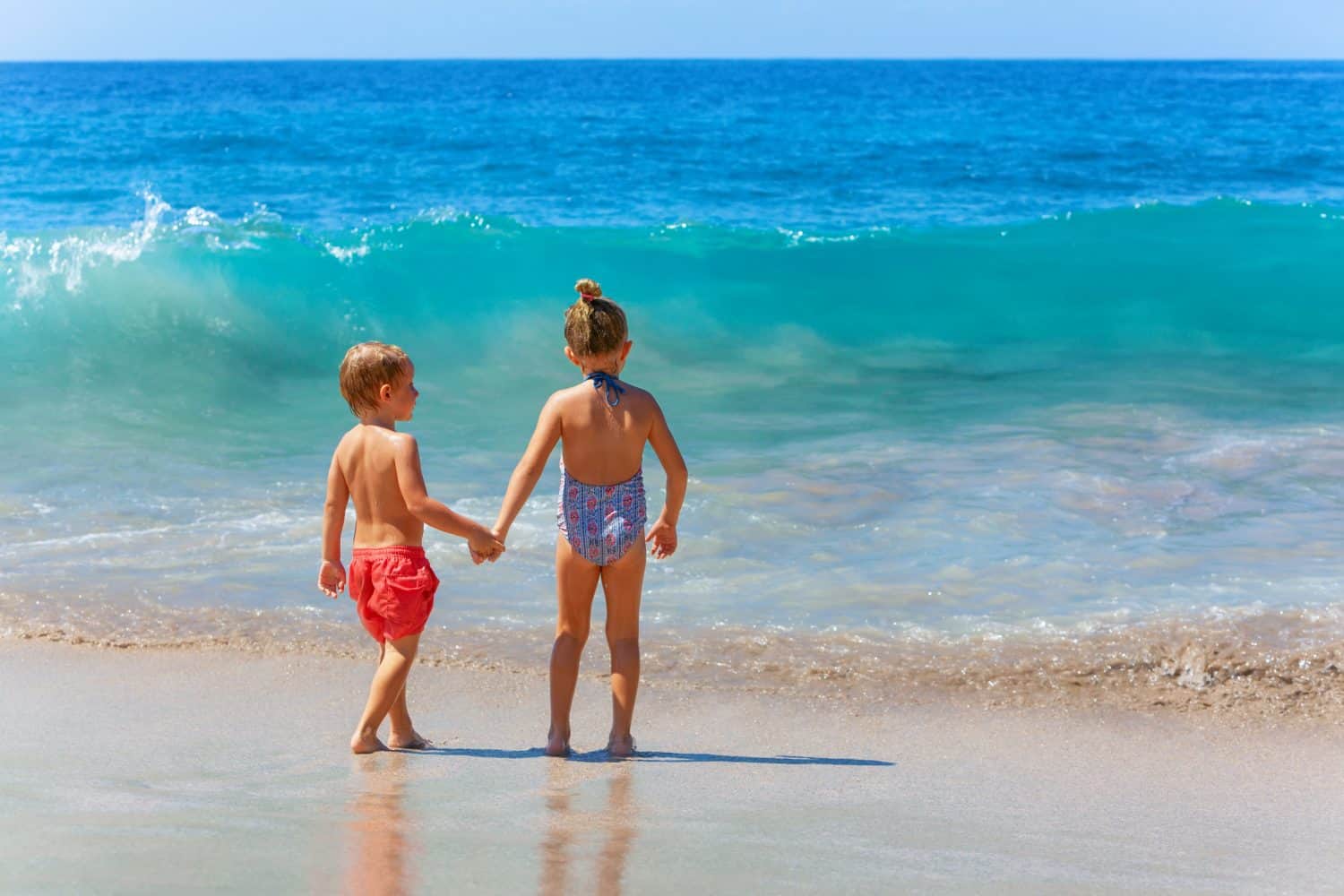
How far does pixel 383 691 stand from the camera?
3871mm

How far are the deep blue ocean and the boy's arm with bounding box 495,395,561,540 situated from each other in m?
1.40

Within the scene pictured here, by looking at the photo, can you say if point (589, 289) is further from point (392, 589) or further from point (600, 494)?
point (392, 589)

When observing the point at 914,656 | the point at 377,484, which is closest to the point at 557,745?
the point at 377,484

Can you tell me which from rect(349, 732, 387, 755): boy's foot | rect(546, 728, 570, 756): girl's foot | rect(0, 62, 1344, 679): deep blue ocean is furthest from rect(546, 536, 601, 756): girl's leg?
rect(0, 62, 1344, 679): deep blue ocean

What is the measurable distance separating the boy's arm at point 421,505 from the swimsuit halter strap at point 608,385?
20.5 inches

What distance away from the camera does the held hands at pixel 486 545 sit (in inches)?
152

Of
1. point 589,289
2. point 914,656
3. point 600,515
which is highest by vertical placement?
point 589,289

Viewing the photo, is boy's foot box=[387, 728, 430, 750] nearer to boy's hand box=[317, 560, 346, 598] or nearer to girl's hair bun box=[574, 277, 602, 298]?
boy's hand box=[317, 560, 346, 598]

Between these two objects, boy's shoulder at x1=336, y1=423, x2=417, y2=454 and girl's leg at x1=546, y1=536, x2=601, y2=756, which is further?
girl's leg at x1=546, y1=536, x2=601, y2=756

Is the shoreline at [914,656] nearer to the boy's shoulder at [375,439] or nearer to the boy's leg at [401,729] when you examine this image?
the boy's leg at [401,729]

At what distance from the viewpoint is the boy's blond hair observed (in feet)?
12.8

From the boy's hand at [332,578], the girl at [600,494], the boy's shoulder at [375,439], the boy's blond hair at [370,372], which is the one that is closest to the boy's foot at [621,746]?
the girl at [600,494]

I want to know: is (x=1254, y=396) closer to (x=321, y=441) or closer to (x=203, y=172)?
(x=321, y=441)

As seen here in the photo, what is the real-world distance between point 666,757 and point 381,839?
1.14 metres
